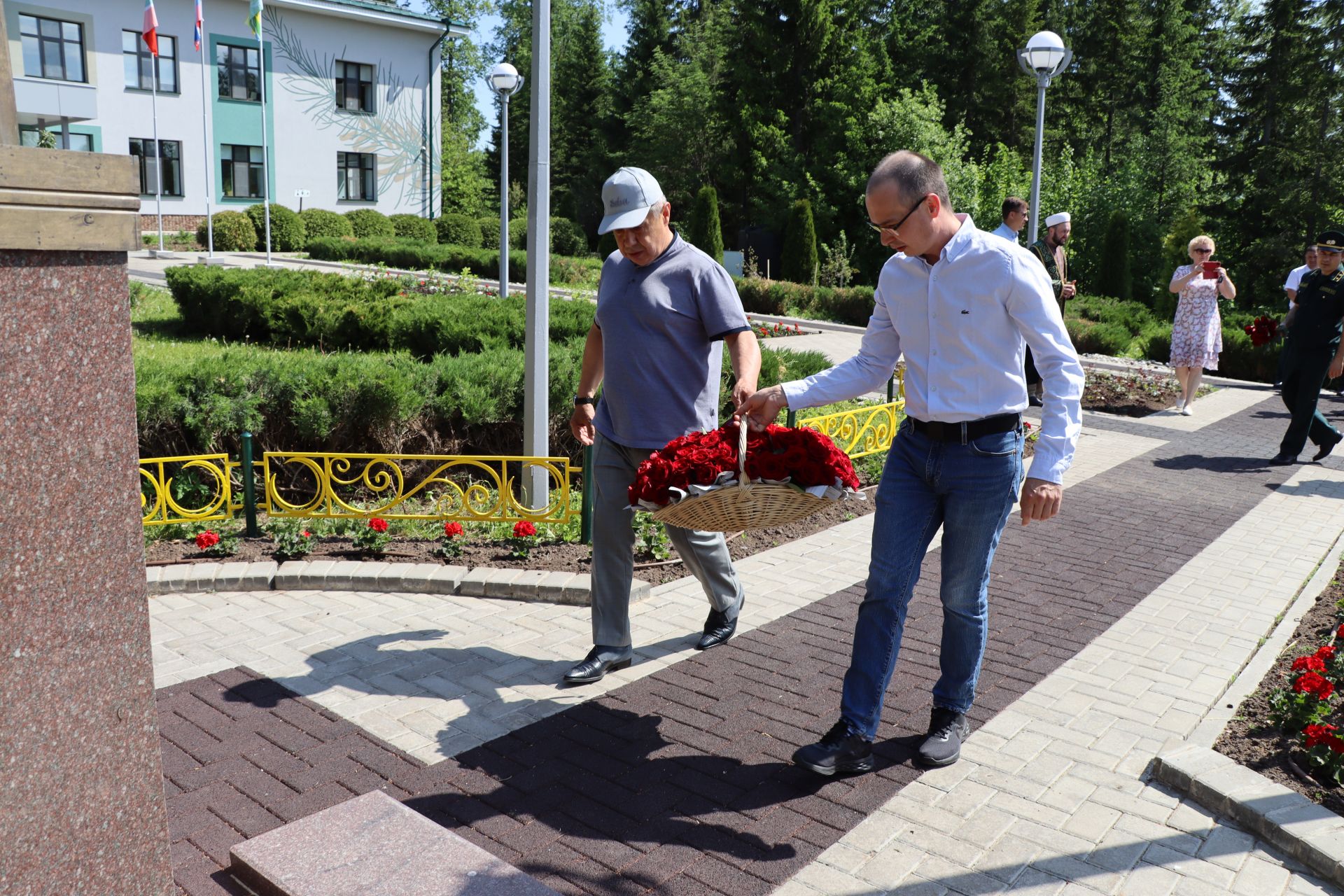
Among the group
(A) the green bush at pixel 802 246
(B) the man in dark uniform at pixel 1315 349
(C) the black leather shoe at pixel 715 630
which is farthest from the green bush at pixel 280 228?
(C) the black leather shoe at pixel 715 630

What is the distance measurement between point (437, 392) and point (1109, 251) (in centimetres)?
2370

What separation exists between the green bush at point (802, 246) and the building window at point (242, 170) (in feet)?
60.0

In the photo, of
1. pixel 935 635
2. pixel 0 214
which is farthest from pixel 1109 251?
pixel 0 214

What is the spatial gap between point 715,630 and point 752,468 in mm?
1586

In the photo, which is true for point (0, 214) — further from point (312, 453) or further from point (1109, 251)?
point (1109, 251)

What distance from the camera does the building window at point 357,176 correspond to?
4009 centimetres

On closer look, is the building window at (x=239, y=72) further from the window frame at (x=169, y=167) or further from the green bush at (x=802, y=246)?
the green bush at (x=802, y=246)

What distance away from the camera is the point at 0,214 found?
234cm

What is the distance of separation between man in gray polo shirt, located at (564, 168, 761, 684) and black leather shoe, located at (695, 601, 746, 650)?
52cm

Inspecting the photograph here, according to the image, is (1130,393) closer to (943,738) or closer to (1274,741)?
(1274,741)

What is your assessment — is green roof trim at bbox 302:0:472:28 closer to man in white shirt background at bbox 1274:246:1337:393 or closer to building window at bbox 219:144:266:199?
building window at bbox 219:144:266:199

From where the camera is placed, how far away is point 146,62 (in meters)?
34.5

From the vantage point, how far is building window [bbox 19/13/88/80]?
32031 millimetres

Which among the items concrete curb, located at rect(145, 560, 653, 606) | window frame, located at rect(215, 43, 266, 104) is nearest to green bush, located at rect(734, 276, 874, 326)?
concrete curb, located at rect(145, 560, 653, 606)
